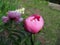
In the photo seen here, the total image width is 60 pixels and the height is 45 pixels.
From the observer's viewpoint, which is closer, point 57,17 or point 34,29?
point 34,29

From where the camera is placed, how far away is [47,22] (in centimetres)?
396

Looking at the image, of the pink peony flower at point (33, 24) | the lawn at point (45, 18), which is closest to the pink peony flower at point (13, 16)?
the pink peony flower at point (33, 24)

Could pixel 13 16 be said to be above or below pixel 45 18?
above

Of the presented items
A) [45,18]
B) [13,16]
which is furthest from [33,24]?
[45,18]

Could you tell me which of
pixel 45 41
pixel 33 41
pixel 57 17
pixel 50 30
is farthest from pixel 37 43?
pixel 57 17

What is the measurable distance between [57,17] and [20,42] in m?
2.98

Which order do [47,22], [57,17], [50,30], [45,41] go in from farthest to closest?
1. [57,17]
2. [47,22]
3. [50,30]
4. [45,41]

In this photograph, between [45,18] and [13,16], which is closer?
[13,16]

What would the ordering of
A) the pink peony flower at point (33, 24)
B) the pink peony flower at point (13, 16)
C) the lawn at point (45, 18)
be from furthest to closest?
the lawn at point (45, 18)
the pink peony flower at point (13, 16)
the pink peony flower at point (33, 24)

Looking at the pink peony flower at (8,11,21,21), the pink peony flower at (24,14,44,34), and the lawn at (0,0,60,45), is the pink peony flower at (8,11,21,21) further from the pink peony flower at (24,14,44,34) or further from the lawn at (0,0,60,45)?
the lawn at (0,0,60,45)

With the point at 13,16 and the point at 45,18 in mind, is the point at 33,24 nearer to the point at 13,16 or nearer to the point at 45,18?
the point at 13,16

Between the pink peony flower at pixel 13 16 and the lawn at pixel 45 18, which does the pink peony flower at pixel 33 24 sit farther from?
the lawn at pixel 45 18

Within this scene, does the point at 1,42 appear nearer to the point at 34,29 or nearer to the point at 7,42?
the point at 7,42

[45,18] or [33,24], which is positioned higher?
[33,24]
